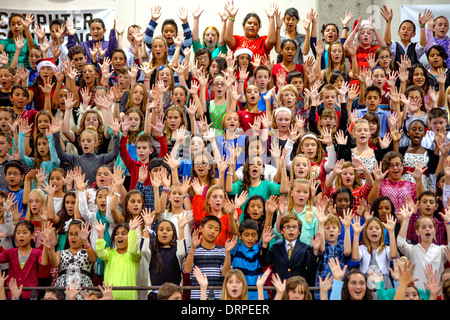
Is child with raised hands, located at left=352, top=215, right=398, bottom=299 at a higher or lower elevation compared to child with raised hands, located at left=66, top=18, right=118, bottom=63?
lower

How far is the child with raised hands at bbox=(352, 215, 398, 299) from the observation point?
6688 millimetres

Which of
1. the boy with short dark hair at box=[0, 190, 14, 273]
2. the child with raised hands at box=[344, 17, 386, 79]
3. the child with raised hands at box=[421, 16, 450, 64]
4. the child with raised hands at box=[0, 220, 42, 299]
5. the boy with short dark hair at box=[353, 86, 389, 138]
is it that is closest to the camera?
the child with raised hands at box=[0, 220, 42, 299]

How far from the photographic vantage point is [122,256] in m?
6.85

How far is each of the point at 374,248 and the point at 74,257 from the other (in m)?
2.53

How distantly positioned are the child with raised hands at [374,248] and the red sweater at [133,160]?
6.82ft

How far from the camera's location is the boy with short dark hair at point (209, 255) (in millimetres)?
6605

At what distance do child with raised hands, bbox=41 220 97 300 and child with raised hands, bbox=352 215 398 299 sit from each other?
222cm

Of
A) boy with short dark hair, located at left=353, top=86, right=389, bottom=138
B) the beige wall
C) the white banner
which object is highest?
the beige wall

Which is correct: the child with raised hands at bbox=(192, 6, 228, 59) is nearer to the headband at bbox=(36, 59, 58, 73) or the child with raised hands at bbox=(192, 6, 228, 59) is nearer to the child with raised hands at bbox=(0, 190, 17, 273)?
the headband at bbox=(36, 59, 58, 73)

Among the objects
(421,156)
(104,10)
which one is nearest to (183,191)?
(421,156)

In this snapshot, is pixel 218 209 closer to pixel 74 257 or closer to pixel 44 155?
pixel 74 257

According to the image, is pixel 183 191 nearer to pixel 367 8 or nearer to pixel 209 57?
pixel 209 57

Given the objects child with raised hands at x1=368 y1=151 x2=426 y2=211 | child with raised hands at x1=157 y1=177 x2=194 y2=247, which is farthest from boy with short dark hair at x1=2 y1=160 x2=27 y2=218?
child with raised hands at x1=368 y1=151 x2=426 y2=211

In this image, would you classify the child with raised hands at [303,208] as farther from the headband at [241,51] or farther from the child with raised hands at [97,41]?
the child with raised hands at [97,41]
